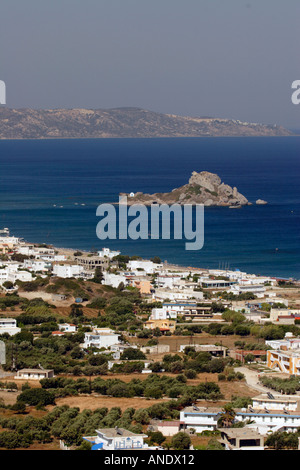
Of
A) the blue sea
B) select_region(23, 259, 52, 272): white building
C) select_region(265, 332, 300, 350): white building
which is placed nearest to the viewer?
→ select_region(265, 332, 300, 350): white building

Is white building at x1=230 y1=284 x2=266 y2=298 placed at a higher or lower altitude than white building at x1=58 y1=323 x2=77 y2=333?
higher

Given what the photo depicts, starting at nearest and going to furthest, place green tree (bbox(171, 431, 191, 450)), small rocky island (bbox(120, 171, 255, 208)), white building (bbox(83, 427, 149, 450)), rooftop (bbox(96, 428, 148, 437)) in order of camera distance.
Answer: white building (bbox(83, 427, 149, 450))
rooftop (bbox(96, 428, 148, 437))
green tree (bbox(171, 431, 191, 450))
small rocky island (bbox(120, 171, 255, 208))

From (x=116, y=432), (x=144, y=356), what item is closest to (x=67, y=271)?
Result: (x=144, y=356)

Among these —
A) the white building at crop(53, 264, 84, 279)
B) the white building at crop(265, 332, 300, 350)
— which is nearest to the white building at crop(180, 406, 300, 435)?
the white building at crop(265, 332, 300, 350)

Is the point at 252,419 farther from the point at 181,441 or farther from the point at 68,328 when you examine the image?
the point at 68,328

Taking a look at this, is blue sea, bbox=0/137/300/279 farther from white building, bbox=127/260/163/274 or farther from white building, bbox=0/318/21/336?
white building, bbox=0/318/21/336

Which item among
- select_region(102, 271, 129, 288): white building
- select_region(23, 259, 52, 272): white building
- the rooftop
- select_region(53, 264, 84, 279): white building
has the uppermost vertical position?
select_region(23, 259, 52, 272): white building

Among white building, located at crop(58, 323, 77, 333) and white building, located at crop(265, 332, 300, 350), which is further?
white building, located at crop(58, 323, 77, 333)

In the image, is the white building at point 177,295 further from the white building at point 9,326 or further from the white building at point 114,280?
the white building at point 9,326
